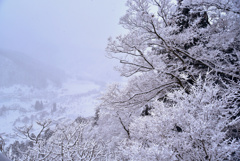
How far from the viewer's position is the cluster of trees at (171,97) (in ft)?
7.13

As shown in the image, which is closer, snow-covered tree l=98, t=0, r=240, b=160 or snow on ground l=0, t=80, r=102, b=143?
snow-covered tree l=98, t=0, r=240, b=160

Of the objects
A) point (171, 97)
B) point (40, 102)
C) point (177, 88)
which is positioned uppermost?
point (40, 102)

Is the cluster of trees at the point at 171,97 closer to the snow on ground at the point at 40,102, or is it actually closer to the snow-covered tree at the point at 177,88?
the snow-covered tree at the point at 177,88

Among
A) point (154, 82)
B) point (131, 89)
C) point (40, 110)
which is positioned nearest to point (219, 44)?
point (154, 82)

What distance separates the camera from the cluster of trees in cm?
217

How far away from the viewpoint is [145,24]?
3.59 meters

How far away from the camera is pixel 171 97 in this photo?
282 cm

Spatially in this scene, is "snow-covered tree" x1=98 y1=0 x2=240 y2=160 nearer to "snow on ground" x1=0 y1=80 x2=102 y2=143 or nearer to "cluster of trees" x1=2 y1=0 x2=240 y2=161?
"cluster of trees" x1=2 y1=0 x2=240 y2=161

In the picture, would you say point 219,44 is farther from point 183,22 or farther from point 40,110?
point 40,110

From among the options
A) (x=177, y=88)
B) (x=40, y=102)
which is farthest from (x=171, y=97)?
(x=40, y=102)

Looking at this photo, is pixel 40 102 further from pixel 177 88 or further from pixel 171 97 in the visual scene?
pixel 171 97

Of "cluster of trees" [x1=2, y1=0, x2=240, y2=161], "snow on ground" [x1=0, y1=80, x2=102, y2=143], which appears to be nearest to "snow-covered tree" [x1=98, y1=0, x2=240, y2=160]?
"cluster of trees" [x1=2, y1=0, x2=240, y2=161]

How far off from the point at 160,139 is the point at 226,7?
383 centimetres

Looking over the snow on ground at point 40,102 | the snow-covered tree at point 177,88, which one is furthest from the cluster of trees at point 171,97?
the snow on ground at point 40,102
